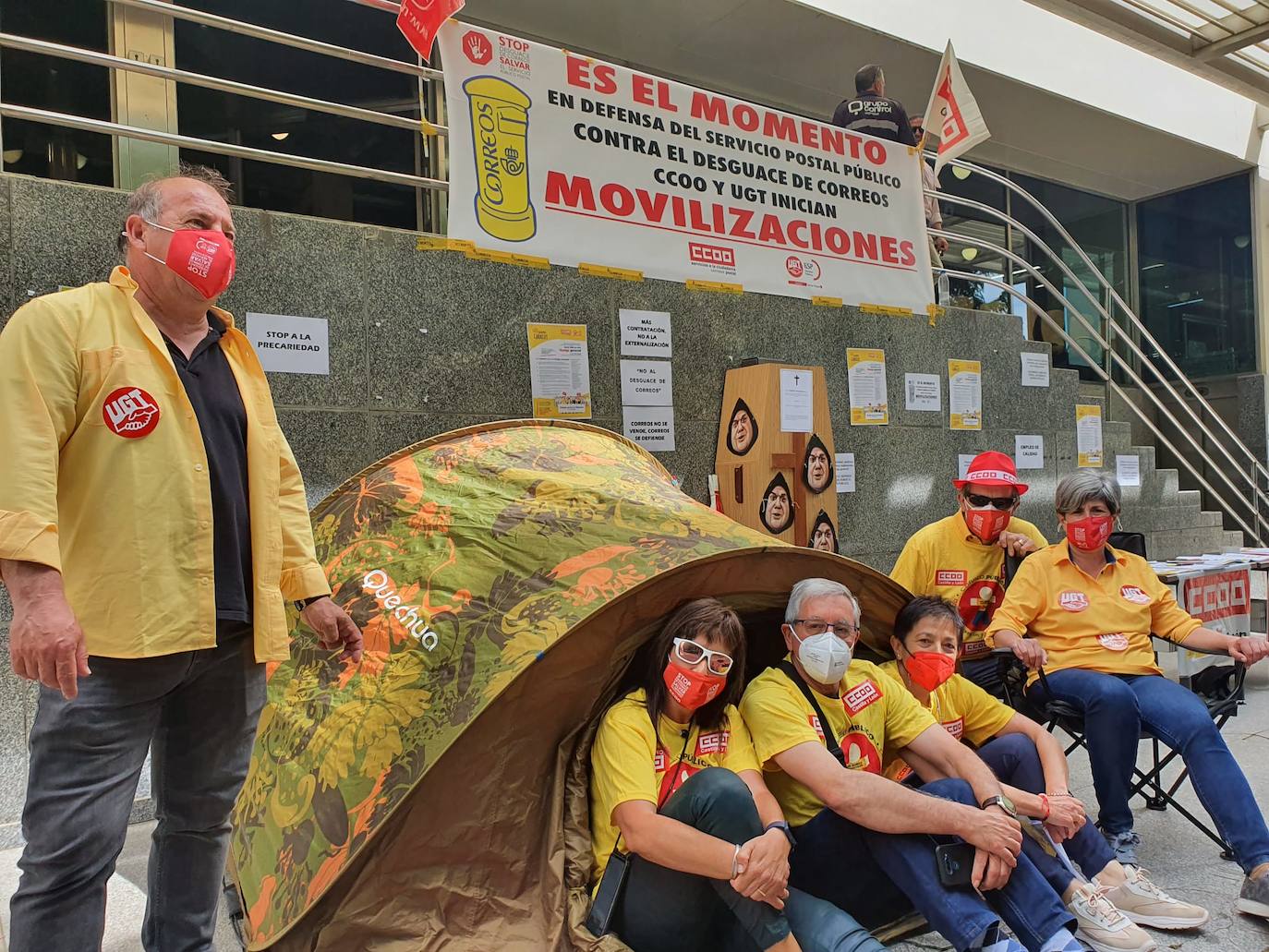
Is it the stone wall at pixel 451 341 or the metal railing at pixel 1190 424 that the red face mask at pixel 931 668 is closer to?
the stone wall at pixel 451 341

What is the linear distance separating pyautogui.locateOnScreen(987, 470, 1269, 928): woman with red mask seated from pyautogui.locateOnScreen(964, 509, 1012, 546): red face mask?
0.61 ft

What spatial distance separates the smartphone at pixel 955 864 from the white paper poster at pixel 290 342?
2.86 metres

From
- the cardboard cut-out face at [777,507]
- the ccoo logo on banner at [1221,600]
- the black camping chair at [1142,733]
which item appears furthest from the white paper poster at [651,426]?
the ccoo logo on banner at [1221,600]

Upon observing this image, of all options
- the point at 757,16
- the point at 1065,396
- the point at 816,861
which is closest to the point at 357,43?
the point at 757,16

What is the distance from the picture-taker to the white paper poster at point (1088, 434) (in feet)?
22.0

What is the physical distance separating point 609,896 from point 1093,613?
2.06m

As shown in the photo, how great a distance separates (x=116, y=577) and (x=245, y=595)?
257mm

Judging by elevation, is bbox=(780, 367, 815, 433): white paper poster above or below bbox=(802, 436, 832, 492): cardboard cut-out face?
above

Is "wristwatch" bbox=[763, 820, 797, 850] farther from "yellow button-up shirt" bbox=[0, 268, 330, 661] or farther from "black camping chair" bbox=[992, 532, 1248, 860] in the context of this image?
"black camping chair" bbox=[992, 532, 1248, 860]

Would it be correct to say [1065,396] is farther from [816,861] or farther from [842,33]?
[816,861]

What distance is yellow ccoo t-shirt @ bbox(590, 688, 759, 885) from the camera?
2.21m

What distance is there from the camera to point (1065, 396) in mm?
6609

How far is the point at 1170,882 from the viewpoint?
291cm

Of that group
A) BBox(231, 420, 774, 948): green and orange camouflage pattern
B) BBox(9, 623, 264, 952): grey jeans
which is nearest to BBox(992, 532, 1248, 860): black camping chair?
BBox(231, 420, 774, 948): green and orange camouflage pattern
